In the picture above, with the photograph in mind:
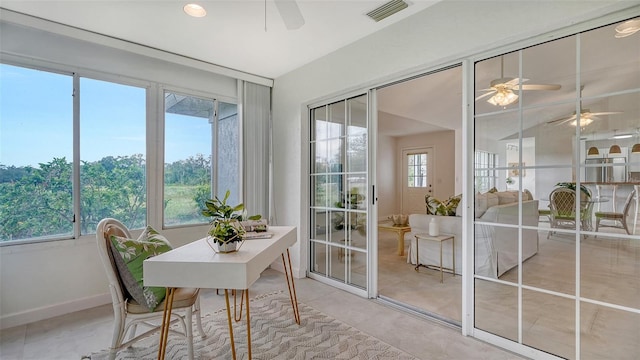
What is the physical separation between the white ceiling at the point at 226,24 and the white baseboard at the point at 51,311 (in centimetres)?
265

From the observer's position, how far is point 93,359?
1995 mm

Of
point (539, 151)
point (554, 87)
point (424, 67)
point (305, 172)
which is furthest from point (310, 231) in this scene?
point (554, 87)

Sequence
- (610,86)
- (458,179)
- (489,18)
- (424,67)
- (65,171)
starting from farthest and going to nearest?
(458,179)
(65,171)
(424,67)
(489,18)
(610,86)

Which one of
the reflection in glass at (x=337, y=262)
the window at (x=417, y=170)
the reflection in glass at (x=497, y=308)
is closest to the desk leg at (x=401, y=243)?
the reflection in glass at (x=337, y=262)

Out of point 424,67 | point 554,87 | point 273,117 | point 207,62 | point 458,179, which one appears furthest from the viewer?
point 458,179

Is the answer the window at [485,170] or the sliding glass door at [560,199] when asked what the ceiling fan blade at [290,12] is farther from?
the window at [485,170]

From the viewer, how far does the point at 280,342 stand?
2191 mm

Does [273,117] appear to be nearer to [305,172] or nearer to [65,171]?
[305,172]

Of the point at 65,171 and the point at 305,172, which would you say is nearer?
the point at 65,171

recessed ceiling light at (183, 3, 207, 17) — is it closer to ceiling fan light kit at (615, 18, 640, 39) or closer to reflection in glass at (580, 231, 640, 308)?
ceiling fan light kit at (615, 18, 640, 39)

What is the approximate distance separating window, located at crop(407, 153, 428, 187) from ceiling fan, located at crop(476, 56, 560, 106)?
5.95 metres

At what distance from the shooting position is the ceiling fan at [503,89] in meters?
2.04

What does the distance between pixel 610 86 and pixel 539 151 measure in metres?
0.50

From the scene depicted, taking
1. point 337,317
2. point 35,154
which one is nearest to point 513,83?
point 337,317
